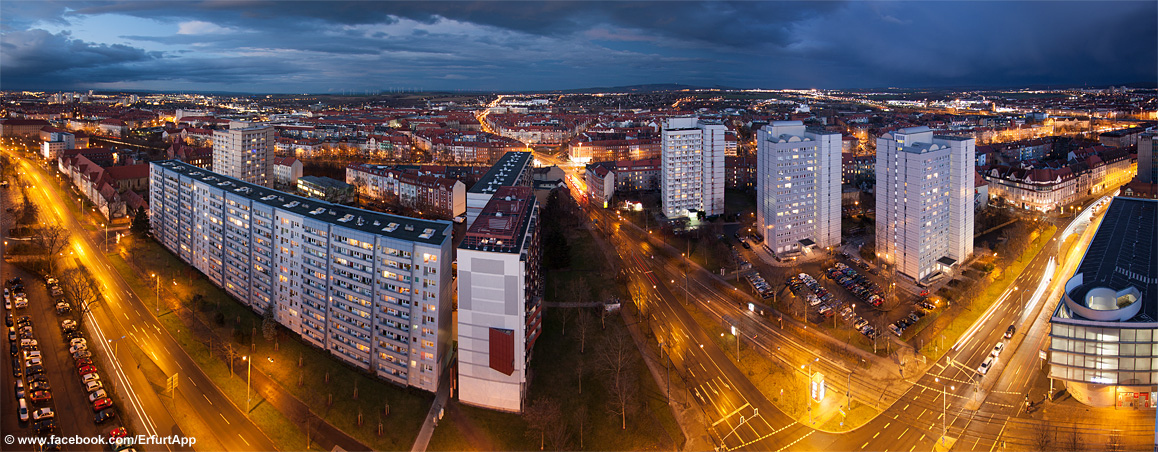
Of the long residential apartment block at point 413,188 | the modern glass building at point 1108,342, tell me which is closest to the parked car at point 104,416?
the long residential apartment block at point 413,188

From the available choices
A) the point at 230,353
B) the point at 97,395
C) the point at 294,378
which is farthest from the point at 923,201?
the point at 97,395

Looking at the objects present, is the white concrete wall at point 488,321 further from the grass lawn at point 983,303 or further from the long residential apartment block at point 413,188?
the long residential apartment block at point 413,188

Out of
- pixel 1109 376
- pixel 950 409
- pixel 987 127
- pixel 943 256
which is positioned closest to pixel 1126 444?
pixel 1109 376

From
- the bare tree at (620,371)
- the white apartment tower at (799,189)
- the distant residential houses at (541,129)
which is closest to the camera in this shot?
the bare tree at (620,371)

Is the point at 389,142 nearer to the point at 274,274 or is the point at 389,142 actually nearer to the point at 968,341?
the point at 274,274

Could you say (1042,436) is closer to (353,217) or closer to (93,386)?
(353,217)

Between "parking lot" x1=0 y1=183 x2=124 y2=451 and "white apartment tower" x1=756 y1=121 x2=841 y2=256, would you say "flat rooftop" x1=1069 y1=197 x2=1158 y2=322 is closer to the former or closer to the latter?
"white apartment tower" x1=756 y1=121 x2=841 y2=256
